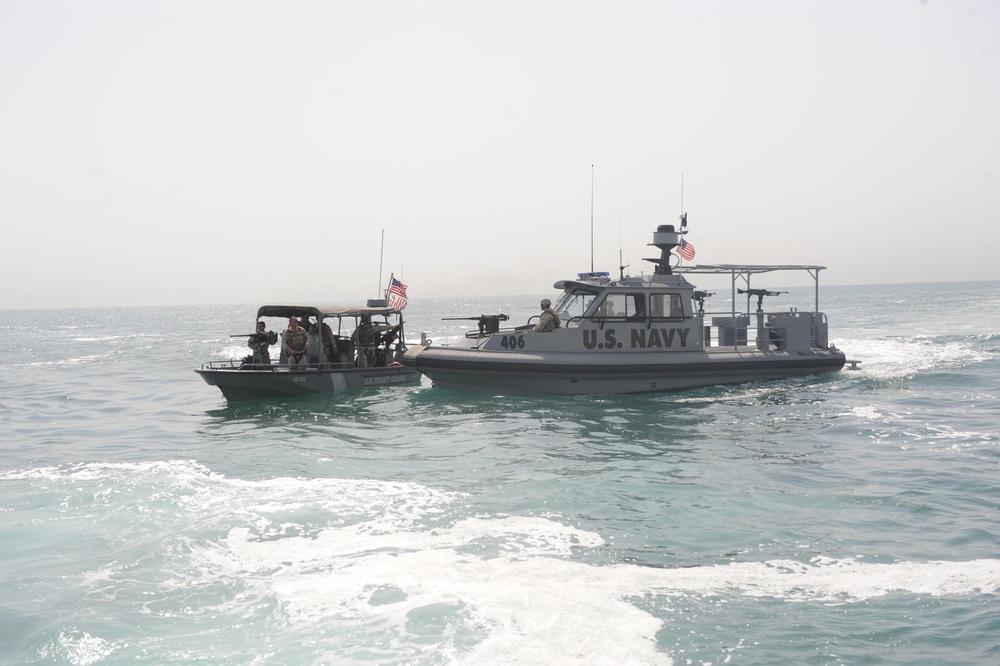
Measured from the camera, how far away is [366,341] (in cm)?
2072

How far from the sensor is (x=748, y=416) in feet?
49.5

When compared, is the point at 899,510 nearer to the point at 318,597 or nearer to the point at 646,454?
the point at 646,454

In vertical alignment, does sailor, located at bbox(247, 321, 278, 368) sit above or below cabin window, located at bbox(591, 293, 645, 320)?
below

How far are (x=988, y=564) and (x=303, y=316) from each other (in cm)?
1622

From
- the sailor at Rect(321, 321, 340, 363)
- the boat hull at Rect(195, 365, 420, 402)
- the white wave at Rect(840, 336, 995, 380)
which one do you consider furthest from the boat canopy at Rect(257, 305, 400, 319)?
the white wave at Rect(840, 336, 995, 380)

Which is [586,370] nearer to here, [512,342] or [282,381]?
[512,342]

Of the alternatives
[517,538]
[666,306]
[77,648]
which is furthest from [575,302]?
[77,648]

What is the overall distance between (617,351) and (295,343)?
775cm

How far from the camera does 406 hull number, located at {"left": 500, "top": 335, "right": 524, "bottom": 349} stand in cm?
1788

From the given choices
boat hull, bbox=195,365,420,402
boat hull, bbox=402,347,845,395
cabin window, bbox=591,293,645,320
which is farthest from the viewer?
boat hull, bbox=195,365,420,402

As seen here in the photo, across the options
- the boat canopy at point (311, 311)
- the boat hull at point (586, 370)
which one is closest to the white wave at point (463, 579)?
the boat hull at point (586, 370)

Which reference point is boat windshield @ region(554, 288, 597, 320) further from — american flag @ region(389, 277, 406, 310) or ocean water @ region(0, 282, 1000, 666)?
american flag @ region(389, 277, 406, 310)

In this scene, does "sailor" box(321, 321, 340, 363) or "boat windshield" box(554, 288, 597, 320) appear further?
"sailor" box(321, 321, 340, 363)

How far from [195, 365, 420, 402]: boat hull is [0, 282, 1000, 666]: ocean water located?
206 cm
